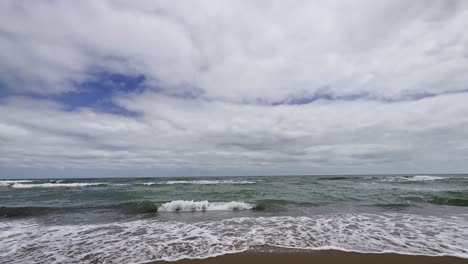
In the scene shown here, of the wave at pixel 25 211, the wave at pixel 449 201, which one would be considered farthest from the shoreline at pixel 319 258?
the wave at pixel 449 201

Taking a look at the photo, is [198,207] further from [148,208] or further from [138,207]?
[138,207]

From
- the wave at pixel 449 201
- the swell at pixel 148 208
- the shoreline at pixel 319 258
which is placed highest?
the shoreline at pixel 319 258

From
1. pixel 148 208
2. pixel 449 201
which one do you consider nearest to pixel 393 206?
pixel 449 201

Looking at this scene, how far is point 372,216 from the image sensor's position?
31.2 ft

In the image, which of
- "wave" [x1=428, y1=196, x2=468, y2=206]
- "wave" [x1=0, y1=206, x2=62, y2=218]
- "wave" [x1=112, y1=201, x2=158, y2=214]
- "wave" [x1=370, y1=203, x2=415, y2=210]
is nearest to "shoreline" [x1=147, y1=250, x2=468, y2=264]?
"wave" [x1=112, y1=201, x2=158, y2=214]

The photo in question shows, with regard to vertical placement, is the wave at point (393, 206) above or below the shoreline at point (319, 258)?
below

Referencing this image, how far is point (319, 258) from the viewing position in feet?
16.8

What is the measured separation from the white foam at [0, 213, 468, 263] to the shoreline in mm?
267

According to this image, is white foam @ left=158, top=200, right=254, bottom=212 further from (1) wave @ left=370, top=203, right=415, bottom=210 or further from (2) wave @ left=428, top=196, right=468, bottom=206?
(2) wave @ left=428, top=196, right=468, bottom=206

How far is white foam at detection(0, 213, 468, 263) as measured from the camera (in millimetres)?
5590

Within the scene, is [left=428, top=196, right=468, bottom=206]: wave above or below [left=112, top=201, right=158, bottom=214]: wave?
below

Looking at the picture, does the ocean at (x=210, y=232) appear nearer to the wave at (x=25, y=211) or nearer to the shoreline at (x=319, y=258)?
the wave at (x=25, y=211)

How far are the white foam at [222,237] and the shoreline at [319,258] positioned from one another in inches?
10.5

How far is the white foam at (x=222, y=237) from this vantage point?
220 inches
